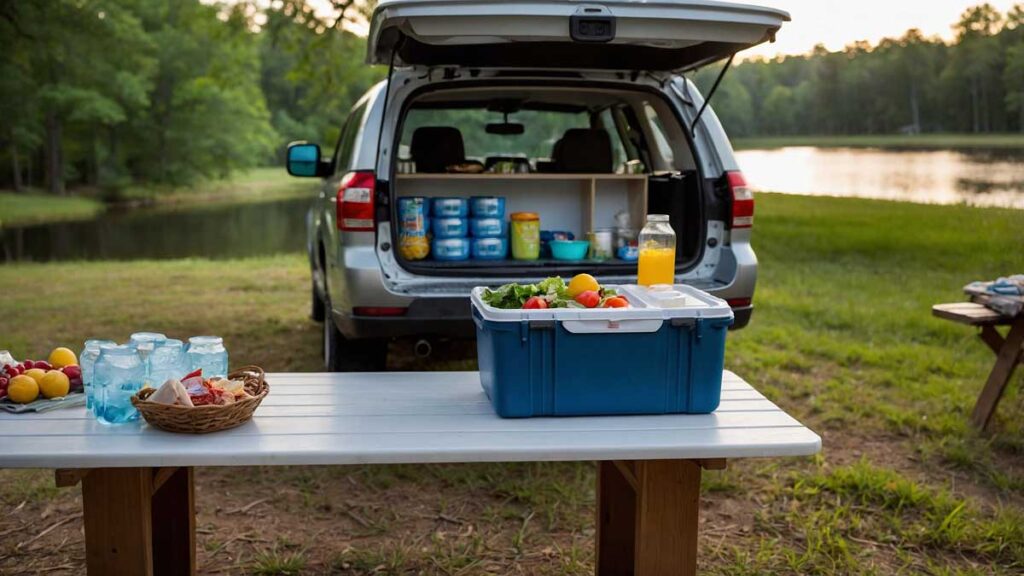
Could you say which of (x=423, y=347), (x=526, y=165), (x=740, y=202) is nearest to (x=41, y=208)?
(x=526, y=165)

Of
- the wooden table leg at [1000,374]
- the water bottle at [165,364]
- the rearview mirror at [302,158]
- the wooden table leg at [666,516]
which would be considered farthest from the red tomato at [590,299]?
the rearview mirror at [302,158]

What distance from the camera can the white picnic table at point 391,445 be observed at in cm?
212

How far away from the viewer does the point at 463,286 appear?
409 cm

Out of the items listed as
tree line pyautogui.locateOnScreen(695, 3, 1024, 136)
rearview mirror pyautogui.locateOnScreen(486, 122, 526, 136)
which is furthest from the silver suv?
tree line pyautogui.locateOnScreen(695, 3, 1024, 136)

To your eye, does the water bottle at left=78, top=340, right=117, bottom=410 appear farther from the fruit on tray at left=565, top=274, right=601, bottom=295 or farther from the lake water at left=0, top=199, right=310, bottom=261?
the lake water at left=0, top=199, right=310, bottom=261

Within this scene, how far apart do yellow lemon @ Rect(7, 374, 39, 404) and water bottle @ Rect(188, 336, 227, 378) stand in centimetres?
38

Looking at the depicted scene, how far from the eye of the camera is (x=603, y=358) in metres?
2.40

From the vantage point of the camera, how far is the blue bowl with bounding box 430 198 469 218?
446 centimetres

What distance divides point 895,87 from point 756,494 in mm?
13491

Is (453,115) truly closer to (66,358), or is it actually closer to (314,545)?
(314,545)

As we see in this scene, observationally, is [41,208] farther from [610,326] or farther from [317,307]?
[610,326]

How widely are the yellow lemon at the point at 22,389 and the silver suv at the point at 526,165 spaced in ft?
5.16

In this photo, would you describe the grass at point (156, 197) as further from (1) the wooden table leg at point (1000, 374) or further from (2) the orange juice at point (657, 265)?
(2) the orange juice at point (657, 265)

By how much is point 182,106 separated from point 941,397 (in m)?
38.3
